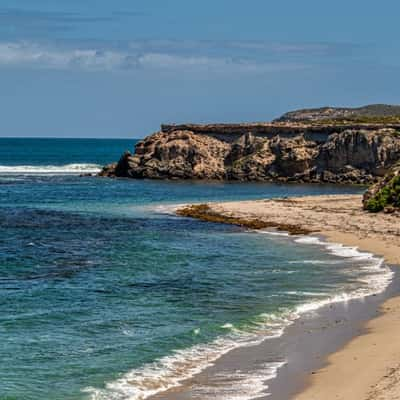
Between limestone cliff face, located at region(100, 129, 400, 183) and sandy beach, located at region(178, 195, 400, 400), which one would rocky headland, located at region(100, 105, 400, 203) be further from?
sandy beach, located at region(178, 195, 400, 400)

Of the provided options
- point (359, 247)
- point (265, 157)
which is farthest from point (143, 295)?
point (265, 157)

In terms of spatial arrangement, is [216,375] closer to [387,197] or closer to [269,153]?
[387,197]

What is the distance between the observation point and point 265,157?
9494 centimetres

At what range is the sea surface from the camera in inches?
735

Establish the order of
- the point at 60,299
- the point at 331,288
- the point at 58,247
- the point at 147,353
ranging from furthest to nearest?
the point at 58,247
the point at 331,288
the point at 60,299
the point at 147,353

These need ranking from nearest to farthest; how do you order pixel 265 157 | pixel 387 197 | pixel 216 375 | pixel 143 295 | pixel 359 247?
pixel 216 375 → pixel 143 295 → pixel 359 247 → pixel 387 197 → pixel 265 157

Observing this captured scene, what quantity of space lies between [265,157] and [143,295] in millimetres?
68642

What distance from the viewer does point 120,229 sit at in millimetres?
46875

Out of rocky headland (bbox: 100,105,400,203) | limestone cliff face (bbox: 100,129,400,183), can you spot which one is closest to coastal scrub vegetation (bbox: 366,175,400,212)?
rocky headland (bbox: 100,105,400,203)

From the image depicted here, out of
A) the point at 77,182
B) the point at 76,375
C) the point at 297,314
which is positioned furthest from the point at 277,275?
the point at 77,182

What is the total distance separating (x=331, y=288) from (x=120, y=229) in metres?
20.3

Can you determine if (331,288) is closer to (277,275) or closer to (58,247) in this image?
(277,275)

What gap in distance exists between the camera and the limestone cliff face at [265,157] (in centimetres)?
8869

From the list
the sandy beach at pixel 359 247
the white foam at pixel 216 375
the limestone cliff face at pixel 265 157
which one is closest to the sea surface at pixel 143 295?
the white foam at pixel 216 375
